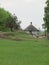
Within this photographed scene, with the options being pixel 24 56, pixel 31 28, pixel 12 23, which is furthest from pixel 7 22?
pixel 24 56

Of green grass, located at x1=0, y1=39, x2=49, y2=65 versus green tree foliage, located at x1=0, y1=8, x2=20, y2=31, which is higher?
green tree foliage, located at x1=0, y1=8, x2=20, y2=31

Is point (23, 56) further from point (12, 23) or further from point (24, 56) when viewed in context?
point (12, 23)

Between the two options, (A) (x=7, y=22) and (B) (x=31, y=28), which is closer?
(A) (x=7, y=22)

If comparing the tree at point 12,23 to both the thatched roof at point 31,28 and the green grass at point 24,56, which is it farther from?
the green grass at point 24,56

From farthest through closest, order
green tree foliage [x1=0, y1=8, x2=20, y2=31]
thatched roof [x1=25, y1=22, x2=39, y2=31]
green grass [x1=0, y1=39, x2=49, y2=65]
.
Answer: thatched roof [x1=25, y1=22, x2=39, y2=31] < green tree foliage [x1=0, y1=8, x2=20, y2=31] < green grass [x1=0, y1=39, x2=49, y2=65]

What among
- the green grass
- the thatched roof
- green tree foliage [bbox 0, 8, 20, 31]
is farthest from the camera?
the thatched roof

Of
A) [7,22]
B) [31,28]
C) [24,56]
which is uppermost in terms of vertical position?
[7,22]

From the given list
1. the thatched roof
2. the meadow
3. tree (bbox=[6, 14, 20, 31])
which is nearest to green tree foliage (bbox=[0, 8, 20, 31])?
tree (bbox=[6, 14, 20, 31])

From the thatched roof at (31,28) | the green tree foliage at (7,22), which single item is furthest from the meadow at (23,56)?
the thatched roof at (31,28)

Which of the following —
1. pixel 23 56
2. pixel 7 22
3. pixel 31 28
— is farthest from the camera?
pixel 31 28

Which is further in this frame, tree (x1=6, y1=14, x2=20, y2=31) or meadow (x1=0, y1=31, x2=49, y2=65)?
tree (x1=6, y1=14, x2=20, y2=31)

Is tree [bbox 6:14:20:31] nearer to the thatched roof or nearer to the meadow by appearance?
the thatched roof

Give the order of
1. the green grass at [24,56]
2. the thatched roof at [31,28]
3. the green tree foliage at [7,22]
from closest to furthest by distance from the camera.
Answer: the green grass at [24,56]
the green tree foliage at [7,22]
the thatched roof at [31,28]

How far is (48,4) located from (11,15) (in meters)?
44.1
